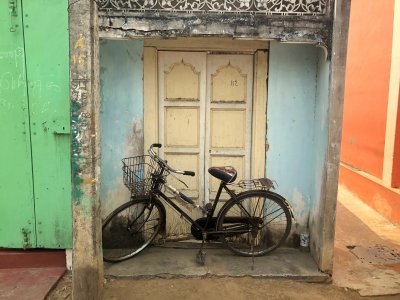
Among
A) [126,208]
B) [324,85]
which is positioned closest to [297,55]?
[324,85]

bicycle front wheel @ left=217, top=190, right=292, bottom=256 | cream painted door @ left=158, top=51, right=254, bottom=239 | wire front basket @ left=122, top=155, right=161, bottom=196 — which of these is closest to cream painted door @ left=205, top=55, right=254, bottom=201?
cream painted door @ left=158, top=51, right=254, bottom=239

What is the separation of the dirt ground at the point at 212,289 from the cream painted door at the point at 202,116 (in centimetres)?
106

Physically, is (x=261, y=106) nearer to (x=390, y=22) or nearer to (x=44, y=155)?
(x=44, y=155)

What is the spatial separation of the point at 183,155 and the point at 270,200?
127cm

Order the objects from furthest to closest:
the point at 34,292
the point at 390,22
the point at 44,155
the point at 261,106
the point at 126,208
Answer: the point at 390,22 → the point at 261,106 → the point at 126,208 → the point at 44,155 → the point at 34,292

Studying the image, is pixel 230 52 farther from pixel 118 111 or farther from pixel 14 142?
pixel 14 142

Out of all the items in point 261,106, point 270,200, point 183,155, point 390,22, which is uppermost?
point 390,22

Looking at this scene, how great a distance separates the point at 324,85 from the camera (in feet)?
13.8

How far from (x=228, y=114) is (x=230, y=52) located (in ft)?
2.61

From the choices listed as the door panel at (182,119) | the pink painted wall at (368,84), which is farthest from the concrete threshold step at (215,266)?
the pink painted wall at (368,84)

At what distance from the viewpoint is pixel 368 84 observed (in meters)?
7.66

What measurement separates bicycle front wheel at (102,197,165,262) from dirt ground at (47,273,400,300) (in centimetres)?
52

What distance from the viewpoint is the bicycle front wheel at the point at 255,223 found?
4445 millimetres

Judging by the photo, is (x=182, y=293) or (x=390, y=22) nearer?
(x=182, y=293)
